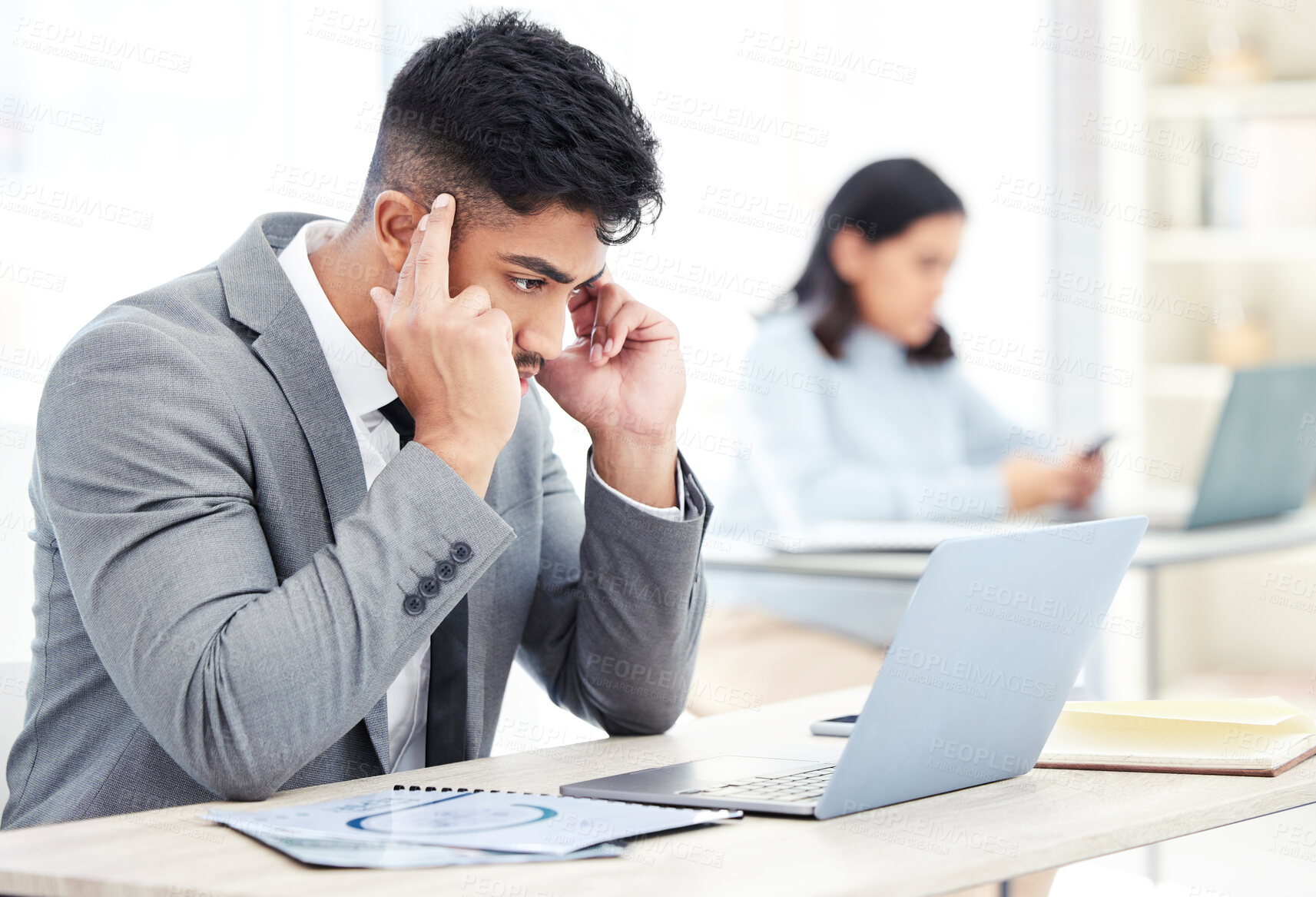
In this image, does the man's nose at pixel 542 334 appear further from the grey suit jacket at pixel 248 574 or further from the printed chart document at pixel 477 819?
the printed chart document at pixel 477 819

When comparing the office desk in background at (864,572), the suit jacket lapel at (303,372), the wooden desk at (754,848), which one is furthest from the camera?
the office desk in background at (864,572)

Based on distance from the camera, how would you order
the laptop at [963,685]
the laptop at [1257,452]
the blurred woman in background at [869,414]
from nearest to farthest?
the laptop at [963,685], the laptop at [1257,452], the blurred woman in background at [869,414]

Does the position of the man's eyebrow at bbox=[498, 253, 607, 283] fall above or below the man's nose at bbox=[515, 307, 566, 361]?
above

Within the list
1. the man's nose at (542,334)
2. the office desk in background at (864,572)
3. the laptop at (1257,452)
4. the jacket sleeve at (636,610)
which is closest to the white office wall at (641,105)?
the man's nose at (542,334)

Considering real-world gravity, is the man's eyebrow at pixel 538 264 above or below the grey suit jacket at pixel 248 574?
above

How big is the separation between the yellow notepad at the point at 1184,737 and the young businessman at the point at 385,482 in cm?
40

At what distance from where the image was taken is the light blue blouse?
2674 mm

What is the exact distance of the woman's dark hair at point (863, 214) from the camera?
2.83 m

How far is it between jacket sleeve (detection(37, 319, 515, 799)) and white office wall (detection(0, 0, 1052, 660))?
0.37 m

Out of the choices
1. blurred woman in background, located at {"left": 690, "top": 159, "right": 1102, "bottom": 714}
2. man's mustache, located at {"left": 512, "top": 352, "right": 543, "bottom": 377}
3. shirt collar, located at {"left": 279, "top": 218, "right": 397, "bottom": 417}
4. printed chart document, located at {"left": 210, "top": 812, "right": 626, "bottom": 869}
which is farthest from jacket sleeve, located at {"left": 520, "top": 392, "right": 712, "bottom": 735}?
blurred woman in background, located at {"left": 690, "top": 159, "right": 1102, "bottom": 714}

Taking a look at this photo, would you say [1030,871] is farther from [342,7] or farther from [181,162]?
[342,7]

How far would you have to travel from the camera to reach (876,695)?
788mm

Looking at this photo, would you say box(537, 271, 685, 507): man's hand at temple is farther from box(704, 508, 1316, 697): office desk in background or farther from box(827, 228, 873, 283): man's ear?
box(827, 228, 873, 283): man's ear

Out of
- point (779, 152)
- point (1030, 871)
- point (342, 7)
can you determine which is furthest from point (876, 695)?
point (779, 152)
